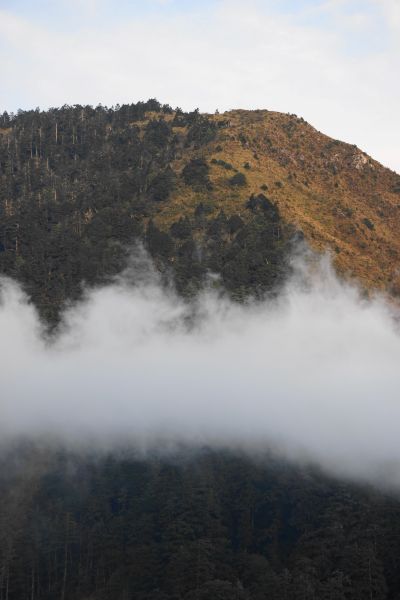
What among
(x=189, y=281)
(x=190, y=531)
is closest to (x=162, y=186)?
(x=189, y=281)

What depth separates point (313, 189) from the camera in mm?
168375

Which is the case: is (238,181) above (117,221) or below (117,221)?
above

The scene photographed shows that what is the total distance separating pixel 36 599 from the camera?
9888 centimetres

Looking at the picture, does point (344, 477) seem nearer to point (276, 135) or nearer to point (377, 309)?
point (377, 309)

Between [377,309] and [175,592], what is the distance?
71.1 metres

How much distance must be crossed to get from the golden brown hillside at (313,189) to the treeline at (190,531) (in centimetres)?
5089

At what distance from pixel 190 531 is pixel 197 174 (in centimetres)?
8277

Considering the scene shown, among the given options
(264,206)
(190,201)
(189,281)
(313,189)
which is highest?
(313,189)

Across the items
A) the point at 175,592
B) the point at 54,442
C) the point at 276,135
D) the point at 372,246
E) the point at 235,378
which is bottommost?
the point at 175,592

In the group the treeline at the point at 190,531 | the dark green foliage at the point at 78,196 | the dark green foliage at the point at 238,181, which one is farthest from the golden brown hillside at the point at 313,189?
the treeline at the point at 190,531

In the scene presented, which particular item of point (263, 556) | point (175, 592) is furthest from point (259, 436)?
point (175, 592)

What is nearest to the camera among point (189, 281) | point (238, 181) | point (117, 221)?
point (189, 281)

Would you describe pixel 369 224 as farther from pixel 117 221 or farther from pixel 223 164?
pixel 117 221

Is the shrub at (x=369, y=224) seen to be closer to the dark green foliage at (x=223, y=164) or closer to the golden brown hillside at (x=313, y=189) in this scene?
the golden brown hillside at (x=313, y=189)
